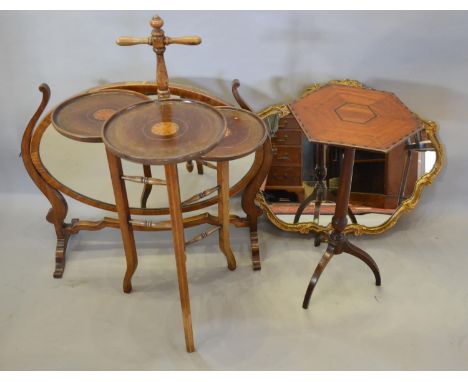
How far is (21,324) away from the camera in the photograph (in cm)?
242

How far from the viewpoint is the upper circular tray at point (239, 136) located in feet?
6.77

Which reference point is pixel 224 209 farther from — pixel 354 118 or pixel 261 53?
pixel 261 53

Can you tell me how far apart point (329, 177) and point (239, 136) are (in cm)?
82

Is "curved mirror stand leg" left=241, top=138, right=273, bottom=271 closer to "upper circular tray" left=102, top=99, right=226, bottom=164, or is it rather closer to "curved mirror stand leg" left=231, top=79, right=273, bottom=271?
"curved mirror stand leg" left=231, top=79, right=273, bottom=271

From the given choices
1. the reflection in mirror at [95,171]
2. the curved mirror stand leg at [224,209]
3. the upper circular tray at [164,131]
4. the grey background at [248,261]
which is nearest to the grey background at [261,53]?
the grey background at [248,261]

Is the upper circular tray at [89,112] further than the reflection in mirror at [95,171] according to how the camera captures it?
No

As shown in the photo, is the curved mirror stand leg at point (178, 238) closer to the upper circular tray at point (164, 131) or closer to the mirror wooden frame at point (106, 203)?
the upper circular tray at point (164, 131)

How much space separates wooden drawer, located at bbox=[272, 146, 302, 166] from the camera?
2777 mm

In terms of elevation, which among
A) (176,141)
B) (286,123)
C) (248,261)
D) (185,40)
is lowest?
(248,261)

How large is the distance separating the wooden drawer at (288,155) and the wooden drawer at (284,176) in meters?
0.03

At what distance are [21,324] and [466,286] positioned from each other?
2104mm

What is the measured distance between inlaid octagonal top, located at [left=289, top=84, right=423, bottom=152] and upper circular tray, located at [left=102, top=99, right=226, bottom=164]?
387 millimetres

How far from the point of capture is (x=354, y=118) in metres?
2.07

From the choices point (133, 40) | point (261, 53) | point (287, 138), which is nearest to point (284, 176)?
point (287, 138)
